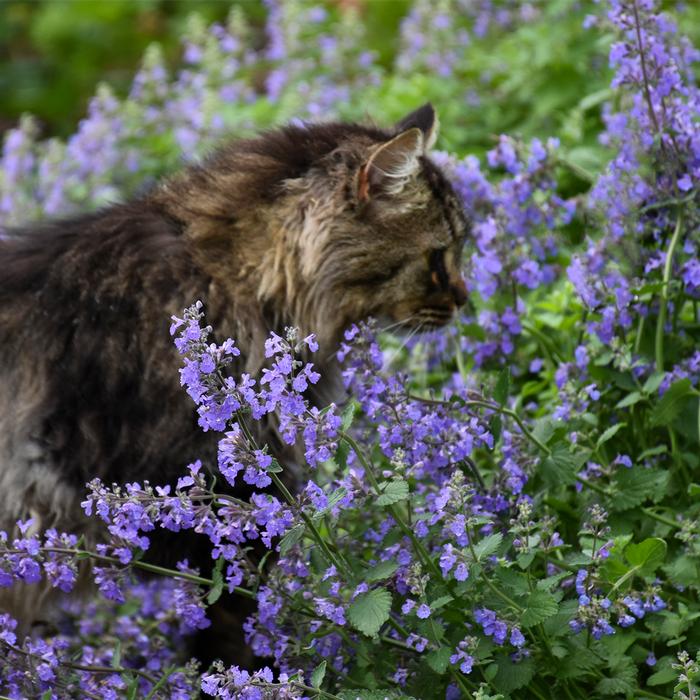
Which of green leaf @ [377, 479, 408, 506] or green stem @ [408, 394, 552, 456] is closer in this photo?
green leaf @ [377, 479, 408, 506]

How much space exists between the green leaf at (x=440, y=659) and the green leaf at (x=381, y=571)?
146 millimetres

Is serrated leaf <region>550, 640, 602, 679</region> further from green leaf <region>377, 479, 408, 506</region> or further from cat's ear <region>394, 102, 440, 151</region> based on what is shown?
cat's ear <region>394, 102, 440, 151</region>

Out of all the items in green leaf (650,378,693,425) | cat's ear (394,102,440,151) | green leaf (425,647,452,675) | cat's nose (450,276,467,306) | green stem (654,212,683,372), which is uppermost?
cat's ear (394,102,440,151)

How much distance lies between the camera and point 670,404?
2.63 metres

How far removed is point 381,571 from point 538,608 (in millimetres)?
263

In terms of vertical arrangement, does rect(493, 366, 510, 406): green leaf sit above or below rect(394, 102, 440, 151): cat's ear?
below

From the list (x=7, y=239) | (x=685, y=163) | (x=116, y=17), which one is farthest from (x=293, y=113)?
(x=116, y=17)

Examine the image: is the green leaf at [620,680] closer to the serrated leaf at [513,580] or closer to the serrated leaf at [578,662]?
the serrated leaf at [578,662]

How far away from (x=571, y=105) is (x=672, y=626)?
306 centimetres

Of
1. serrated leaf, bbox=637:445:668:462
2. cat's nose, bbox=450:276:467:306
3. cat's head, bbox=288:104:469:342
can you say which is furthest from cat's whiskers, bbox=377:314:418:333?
serrated leaf, bbox=637:445:668:462

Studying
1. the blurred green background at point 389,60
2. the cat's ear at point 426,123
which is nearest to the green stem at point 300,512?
the cat's ear at point 426,123

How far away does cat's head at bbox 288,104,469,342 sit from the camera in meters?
2.91

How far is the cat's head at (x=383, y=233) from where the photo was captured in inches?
115

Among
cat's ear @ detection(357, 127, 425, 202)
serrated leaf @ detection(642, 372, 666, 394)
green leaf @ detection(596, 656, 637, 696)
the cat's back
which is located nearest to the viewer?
green leaf @ detection(596, 656, 637, 696)
